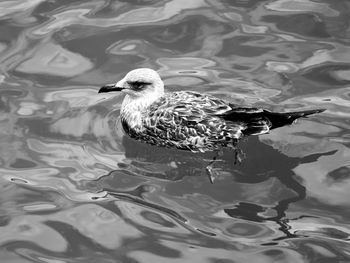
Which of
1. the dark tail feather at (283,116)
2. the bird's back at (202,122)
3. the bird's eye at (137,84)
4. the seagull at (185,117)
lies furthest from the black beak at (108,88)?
the dark tail feather at (283,116)

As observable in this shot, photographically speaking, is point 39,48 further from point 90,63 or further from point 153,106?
point 153,106

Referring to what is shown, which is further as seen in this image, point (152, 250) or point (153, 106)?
point (153, 106)

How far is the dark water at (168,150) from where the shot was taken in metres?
7.82

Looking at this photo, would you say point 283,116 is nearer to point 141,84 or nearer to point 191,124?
point 191,124

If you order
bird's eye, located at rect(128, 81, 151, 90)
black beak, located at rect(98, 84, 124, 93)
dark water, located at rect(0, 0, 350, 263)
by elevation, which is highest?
black beak, located at rect(98, 84, 124, 93)

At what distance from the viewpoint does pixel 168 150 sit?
938 cm

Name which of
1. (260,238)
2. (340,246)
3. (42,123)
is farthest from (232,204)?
(42,123)

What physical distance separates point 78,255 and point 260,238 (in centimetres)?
181

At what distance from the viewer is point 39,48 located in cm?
1116

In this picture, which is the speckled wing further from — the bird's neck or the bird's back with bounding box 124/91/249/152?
the bird's neck

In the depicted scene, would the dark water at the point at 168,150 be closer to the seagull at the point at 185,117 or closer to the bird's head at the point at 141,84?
the seagull at the point at 185,117

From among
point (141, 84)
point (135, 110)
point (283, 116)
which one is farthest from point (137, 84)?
point (283, 116)

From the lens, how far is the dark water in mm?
7816

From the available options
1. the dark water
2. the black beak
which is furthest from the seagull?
the dark water
